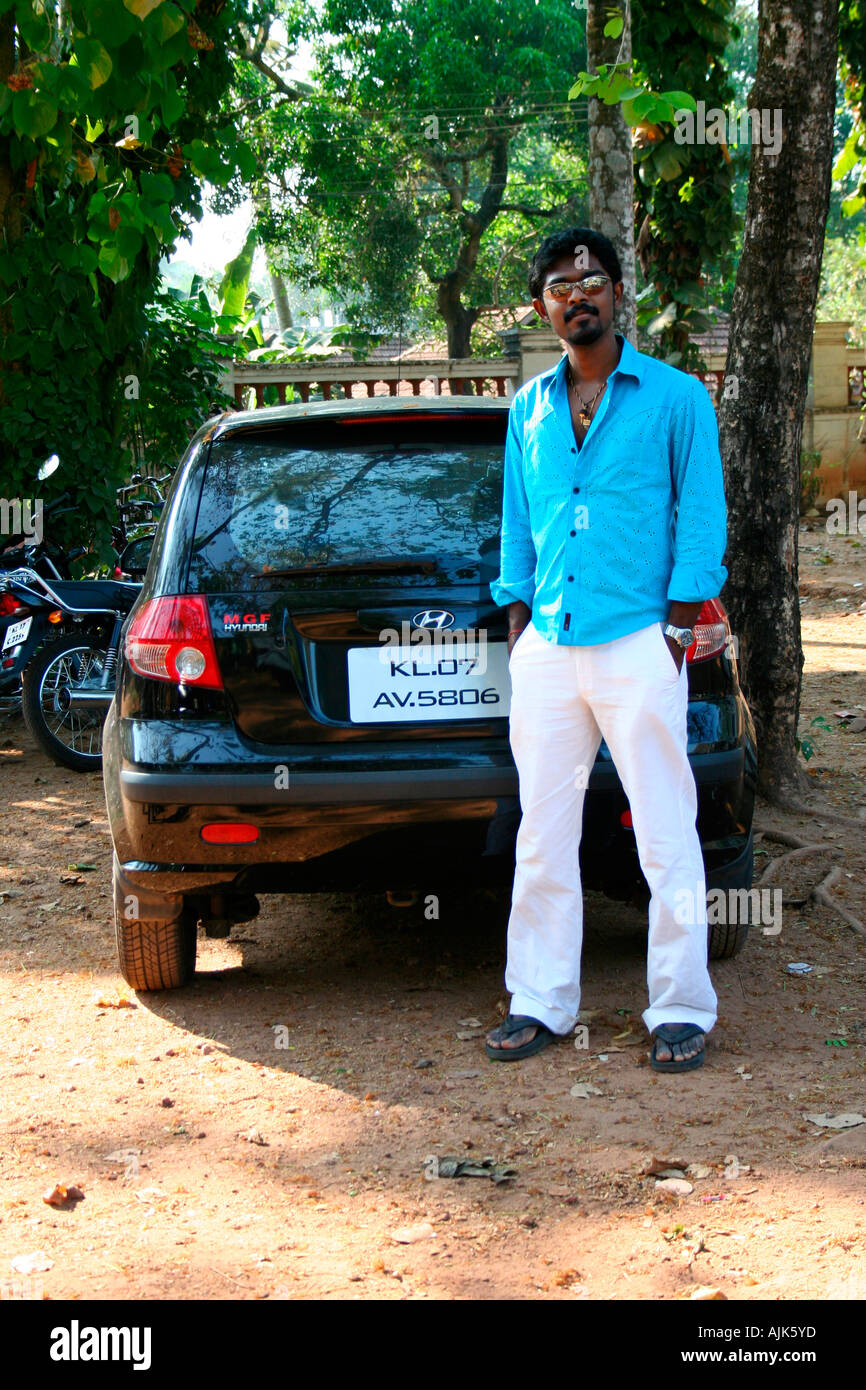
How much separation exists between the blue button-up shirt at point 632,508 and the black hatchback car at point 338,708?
0.37m

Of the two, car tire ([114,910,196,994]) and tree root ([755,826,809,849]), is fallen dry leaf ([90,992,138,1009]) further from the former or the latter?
tree root ([755,826,809,849])

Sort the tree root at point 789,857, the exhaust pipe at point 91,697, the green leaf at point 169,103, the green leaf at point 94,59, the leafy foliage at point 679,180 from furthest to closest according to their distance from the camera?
the leafy foliage at point 679,180 → the exhaust pipe at point 91,697 → the tree root at point 789,857 → the green leaf at point 169,103 → the green leaf at point 94,59

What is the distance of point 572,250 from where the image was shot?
3613mm

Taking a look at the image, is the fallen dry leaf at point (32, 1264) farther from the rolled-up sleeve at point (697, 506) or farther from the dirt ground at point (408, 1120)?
the rolled-up sleeve at point (697, 506)

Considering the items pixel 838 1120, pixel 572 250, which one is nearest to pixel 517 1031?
pixel 838 1120

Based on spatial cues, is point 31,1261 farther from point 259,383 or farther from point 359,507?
point 259,383

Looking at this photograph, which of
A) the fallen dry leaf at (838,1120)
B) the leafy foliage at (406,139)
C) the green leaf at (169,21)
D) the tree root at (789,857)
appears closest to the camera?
the fallen dry leaf at (838,1120)

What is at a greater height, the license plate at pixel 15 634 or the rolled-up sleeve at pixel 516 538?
the rolled-up sleeve at pixel 516 538

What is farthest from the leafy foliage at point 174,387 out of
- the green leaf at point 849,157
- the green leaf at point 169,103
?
the green leaf at point 169,103

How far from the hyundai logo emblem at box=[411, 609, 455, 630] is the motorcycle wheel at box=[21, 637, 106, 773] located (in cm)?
407

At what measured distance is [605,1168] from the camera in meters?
3.17

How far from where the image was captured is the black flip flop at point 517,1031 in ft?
12.4

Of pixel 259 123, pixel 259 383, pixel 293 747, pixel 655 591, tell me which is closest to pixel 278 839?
pixel 293 747

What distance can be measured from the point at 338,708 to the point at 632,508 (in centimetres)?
94
